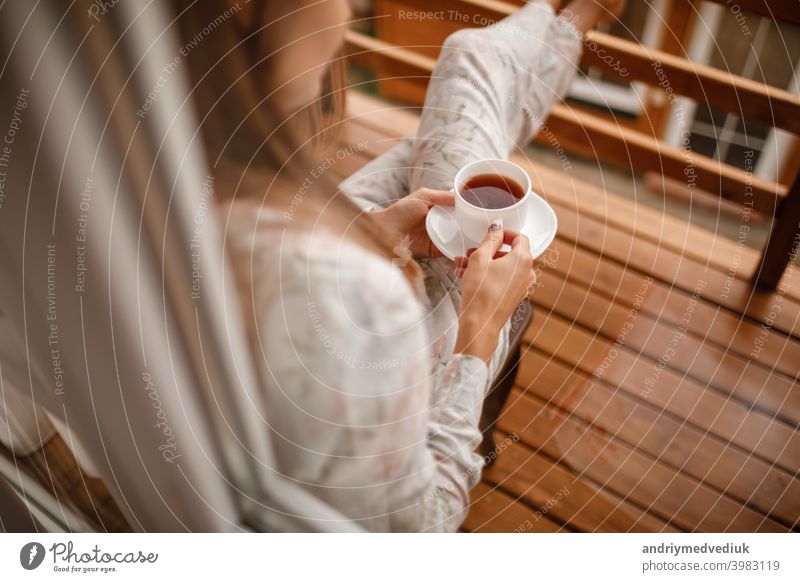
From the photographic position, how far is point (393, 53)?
713 millimetres

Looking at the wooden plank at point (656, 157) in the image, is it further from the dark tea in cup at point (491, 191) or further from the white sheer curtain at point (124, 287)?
the white sheer curtain at point (124, 287)

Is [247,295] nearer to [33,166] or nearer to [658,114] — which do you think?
[33,166]

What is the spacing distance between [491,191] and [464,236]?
0.04 metres

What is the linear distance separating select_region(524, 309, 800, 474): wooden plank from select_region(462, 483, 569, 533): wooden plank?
185mm

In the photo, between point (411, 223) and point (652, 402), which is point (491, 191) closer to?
point (411, 223)

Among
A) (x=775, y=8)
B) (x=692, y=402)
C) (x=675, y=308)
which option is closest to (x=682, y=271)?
(x=675, y=308)

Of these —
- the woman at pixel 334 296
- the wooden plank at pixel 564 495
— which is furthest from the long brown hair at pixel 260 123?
the wooden plank at pixel 564 495

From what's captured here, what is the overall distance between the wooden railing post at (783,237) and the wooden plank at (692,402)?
19 cm

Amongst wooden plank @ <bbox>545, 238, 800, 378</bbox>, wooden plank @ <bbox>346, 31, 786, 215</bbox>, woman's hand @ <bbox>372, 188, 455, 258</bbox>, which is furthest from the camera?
wooden plank @ <bbox>346, 31, 786, 215</bbox>

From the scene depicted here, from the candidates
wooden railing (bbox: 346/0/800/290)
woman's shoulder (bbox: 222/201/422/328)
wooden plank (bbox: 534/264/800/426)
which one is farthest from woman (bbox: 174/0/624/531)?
wooden plank (bbox: 534/264/800/426)

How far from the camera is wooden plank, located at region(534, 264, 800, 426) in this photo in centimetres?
A: 64

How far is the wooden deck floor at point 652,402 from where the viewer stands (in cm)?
57

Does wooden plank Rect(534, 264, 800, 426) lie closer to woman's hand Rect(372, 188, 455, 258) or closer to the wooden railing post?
the wooden railing post

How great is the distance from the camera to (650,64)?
2.42ft
